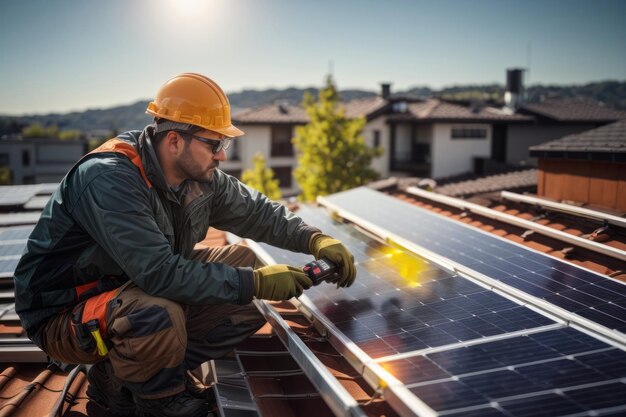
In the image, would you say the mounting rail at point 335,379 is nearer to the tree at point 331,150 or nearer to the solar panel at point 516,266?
the solar panel at point 516,266

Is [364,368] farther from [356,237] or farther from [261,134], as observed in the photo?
[261,134]

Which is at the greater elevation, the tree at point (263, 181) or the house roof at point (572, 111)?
the house roof at point (572, 111)

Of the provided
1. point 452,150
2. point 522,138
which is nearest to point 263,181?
point 452,150

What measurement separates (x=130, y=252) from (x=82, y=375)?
1746mm

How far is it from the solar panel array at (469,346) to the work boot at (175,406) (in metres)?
1.07

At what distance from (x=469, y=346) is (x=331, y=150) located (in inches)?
1111

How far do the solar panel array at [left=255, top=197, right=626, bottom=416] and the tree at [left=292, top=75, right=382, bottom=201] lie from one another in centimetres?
2631

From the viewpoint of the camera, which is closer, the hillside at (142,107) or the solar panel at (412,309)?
the solar panel at (412,309)

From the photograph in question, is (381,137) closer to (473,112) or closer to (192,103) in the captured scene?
(473,112)

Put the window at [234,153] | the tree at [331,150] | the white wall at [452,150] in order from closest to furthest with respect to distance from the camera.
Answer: the tree at [331,150]
the white wall at [452,150]
the window at [234,153]

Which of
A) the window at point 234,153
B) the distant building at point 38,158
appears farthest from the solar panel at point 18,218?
the distant building at point 38,158

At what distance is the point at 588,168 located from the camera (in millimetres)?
8523

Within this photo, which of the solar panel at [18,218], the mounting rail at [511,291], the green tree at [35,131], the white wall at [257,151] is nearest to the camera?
the mounting rail at [511,291]

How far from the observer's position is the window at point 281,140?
47.6 metres
